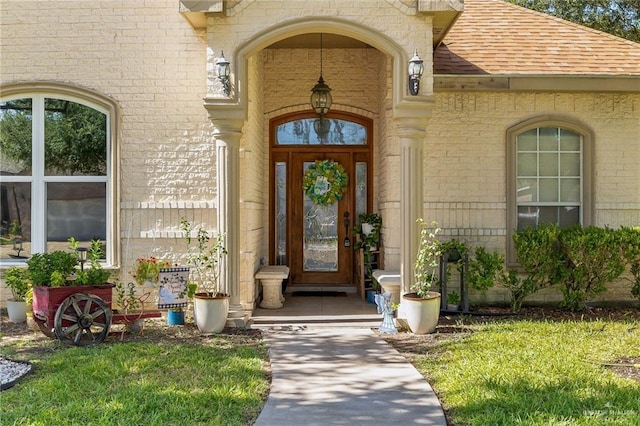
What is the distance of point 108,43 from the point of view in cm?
813

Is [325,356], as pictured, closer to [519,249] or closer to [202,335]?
[202,335]

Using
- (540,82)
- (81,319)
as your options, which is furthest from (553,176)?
(81,319)

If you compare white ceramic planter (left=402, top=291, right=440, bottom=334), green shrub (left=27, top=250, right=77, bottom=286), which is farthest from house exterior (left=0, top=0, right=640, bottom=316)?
green shrub (left=27, top=250, right=77, bottom=286)

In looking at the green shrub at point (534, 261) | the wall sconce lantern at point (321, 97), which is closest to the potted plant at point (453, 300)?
the green shrub at point (534, 261)

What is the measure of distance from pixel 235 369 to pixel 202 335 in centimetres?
166

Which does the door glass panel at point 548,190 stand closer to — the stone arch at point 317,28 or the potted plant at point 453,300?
the potted plant at point 453,300

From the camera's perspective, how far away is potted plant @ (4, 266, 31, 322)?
742 cm

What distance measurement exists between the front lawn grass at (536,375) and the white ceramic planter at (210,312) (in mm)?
2529

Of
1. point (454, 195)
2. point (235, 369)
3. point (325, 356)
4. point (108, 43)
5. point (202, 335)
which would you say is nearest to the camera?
point (235, 369)

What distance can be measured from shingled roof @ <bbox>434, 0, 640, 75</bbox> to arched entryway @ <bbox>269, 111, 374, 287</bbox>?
1.95 m

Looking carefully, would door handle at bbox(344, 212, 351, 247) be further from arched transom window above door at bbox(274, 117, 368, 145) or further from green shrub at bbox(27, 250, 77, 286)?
green shrub at bbox(27, 250, 77, 286)

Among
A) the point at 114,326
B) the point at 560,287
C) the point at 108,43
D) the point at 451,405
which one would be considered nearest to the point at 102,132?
the point at 108,43

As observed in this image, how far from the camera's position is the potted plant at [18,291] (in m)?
7.42

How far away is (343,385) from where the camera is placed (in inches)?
197
